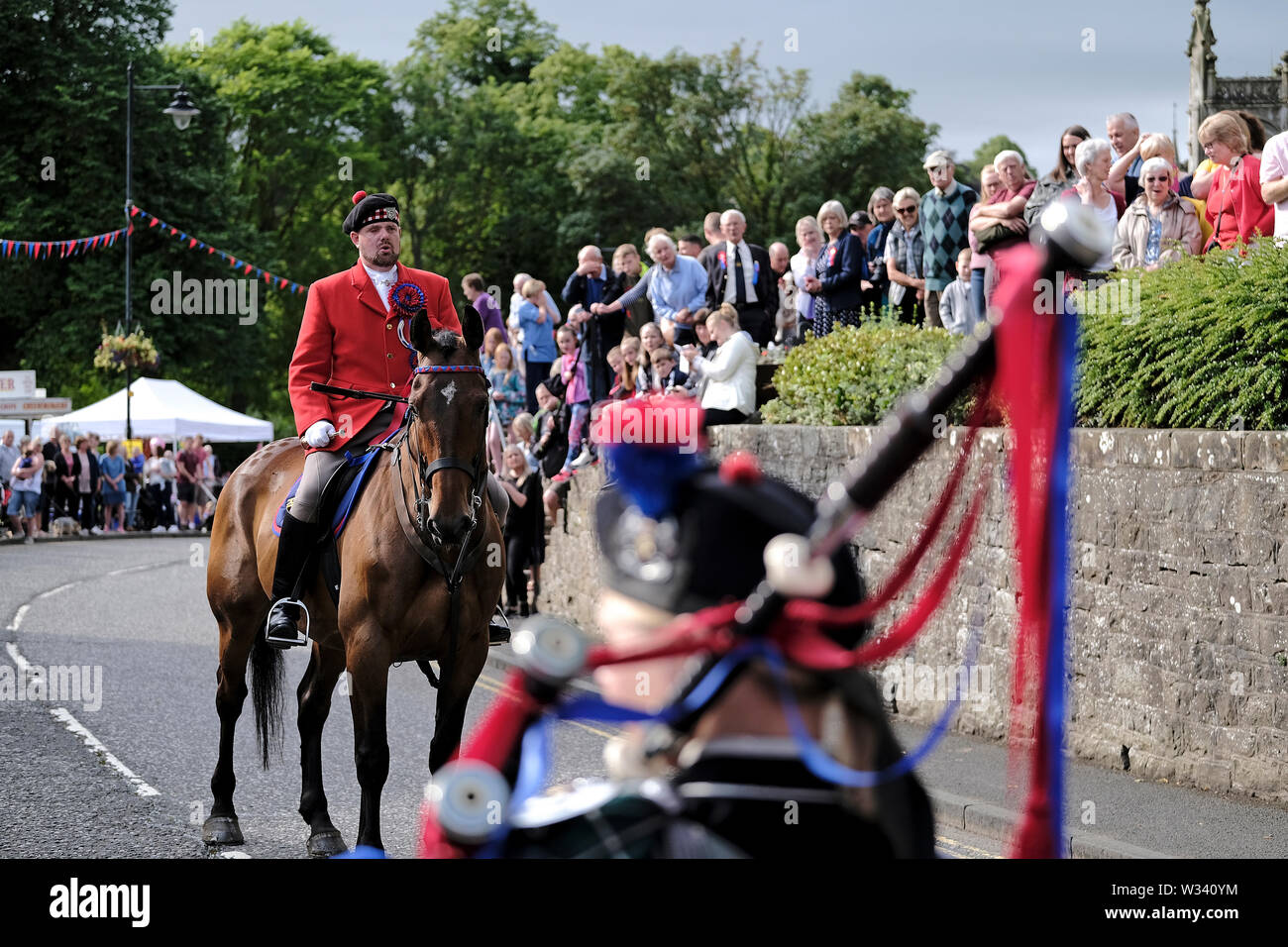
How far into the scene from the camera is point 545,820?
1.87m

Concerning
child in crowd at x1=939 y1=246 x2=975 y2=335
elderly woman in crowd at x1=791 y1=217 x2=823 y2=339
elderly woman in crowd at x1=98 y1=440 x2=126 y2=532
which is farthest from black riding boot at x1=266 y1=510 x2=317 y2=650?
elderly woman in crowd at x1=98 y1=440 x2=126 y2=532

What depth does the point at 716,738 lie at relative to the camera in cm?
187

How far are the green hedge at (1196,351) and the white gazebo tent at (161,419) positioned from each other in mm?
31945

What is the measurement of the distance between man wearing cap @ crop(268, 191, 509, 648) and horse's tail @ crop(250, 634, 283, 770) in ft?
2.77

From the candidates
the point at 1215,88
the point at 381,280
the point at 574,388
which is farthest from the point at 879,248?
the point at 1215,88

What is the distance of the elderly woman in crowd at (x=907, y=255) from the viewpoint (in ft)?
46.4

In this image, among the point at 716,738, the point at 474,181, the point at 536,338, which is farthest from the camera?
the point at 474,181

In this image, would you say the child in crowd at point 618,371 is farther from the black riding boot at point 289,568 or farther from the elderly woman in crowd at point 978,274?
the black riding boot at point 289,568

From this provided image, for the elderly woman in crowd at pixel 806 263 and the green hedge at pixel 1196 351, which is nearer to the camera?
the green hedge at pixel 1196 351

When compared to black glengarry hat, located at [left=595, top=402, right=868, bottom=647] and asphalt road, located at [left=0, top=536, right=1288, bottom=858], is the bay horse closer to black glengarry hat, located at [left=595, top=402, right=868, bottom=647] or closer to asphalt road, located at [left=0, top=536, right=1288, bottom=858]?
asphalt road, located at [left=0, top=536, right=1288, bottom=858]

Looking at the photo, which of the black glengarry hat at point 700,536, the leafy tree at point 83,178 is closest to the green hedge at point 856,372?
the black glengarry hat at point 700,536

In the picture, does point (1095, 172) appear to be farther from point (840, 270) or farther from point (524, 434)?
point (524, 434)

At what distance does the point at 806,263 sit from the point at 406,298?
29.8 feet
